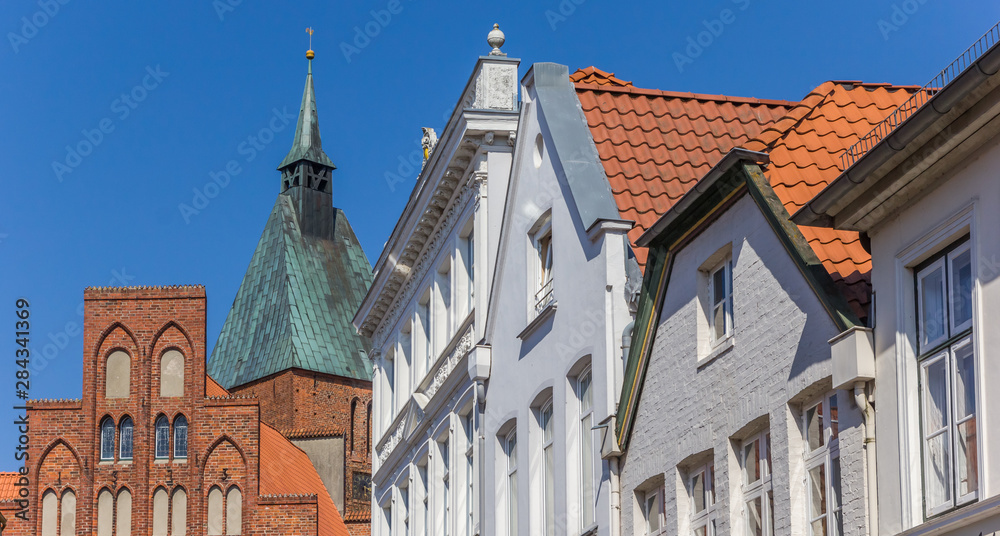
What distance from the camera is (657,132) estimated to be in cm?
2216

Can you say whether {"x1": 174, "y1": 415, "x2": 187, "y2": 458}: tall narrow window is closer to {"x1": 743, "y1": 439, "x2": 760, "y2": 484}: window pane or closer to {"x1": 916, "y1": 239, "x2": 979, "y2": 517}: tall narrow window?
{"x1": 743, "y1": 439, "x2": 760, "y2": 484}: window pane

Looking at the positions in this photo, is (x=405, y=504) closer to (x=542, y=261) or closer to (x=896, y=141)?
(x=542, y=261)

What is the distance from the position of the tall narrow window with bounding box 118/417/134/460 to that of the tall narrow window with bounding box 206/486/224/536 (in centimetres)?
237

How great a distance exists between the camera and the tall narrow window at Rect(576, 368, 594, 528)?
19422 mm

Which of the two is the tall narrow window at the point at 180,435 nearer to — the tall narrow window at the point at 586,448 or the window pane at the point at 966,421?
the tall narrow window at the point at 586,448

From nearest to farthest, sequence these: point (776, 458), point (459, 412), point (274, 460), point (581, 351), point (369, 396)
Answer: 1. point (776, 458)
2. point (581, 351)
3. point (459, 412)
4. point (274, 460)
5. point (369, 396)

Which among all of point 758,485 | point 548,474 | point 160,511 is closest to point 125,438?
point 160,511

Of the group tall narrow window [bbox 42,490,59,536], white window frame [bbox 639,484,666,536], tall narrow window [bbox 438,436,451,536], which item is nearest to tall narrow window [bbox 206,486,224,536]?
tall narrow window [bbox 42,490,59,536]

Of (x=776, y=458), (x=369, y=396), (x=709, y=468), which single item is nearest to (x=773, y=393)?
(x=776, y=458)

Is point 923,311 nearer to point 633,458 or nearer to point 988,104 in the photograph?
point 988,104

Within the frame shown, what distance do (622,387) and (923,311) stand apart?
237 inches

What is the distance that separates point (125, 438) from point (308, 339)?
3624 cm

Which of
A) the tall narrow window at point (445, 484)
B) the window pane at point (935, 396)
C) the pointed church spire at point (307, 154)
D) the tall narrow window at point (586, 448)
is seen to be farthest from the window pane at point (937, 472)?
the pointed church spire at point (307, 154)

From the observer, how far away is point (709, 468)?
16234mm
